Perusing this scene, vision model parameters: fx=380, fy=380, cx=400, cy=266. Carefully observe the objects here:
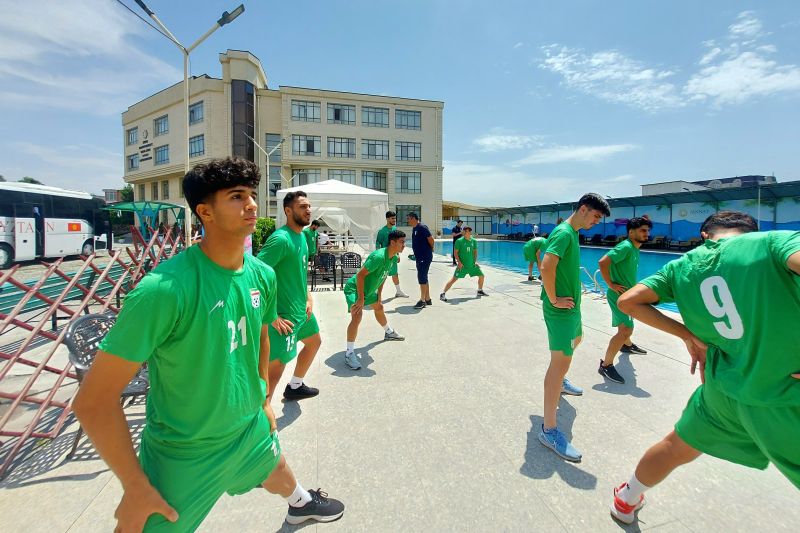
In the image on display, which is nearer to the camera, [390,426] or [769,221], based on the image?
[390,426]

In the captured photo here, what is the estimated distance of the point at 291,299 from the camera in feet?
11.2

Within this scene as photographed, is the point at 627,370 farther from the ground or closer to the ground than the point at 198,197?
closer to the ground

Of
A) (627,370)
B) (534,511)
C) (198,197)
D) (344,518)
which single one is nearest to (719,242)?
(534,511)

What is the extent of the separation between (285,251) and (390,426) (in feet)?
5.73

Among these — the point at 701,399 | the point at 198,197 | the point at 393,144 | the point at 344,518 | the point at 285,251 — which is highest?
the point at 393,144

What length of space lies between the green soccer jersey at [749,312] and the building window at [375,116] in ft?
150

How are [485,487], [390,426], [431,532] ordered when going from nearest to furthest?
1. [431,532]
2. [485,487]
3. [390,426]

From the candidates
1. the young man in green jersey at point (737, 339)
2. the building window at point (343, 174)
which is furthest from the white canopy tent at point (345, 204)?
the building window at point (343, 174)

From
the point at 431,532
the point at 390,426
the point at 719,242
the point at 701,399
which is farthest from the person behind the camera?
the point at 390,426

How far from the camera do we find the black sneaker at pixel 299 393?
12.3 ft

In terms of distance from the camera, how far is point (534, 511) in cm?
224

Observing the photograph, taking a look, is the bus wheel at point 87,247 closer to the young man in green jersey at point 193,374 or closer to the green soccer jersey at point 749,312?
the young man in green jersey at point 193,374

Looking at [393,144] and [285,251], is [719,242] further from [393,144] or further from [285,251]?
[393,144]

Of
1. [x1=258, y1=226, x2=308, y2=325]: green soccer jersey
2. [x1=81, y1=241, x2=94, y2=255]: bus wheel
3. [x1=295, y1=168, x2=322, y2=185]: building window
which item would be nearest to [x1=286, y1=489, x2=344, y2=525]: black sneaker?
[x1=258, y1=226, x2=308, y2=325]: green soccer jersey
